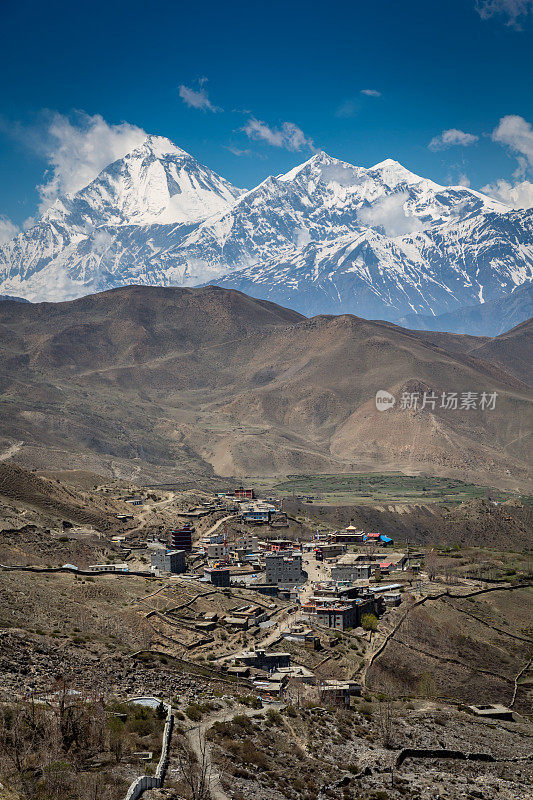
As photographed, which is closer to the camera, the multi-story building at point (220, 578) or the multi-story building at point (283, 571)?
the multi-story building at point (220, 578)

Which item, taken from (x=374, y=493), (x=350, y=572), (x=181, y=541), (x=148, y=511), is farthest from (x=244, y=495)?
(x=350, y=572)

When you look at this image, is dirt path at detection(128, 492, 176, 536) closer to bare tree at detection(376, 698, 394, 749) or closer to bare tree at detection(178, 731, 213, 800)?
bare tree at detection(376, 698, 394, 749)

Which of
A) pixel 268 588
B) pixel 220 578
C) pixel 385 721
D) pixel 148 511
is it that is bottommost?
pixel 385 721

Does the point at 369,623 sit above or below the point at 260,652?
below

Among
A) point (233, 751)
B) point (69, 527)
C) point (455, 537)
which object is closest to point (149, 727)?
point (233, 751)

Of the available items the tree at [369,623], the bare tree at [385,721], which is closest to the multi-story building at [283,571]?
the tree at [369,623]

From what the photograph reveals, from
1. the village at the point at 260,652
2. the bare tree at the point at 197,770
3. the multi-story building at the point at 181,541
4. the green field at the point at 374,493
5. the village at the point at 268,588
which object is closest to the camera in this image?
the bare tree at the point at 197,770

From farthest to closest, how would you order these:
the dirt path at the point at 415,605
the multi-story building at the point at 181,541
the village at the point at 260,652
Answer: the multi-story building at the point at 181,541 < the dirt path at the point at 415,605 < the village at the point at 260,652

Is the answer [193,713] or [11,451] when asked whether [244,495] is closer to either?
[11,451]

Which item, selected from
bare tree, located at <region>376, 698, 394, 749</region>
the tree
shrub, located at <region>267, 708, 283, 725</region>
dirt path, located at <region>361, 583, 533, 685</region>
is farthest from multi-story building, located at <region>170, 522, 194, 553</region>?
shrub, located at <region>267, 708, 283, 725</region>

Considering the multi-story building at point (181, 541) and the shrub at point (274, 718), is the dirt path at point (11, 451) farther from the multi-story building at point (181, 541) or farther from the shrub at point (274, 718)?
the shrub at point (274, 718)

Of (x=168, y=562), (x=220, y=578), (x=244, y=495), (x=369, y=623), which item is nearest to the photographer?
(x=369, y=623)

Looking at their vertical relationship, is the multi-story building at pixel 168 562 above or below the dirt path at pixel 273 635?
above
